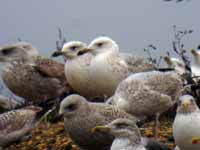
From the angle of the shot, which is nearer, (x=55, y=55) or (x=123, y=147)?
(x=123, y=147)

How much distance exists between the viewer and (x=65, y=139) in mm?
7516

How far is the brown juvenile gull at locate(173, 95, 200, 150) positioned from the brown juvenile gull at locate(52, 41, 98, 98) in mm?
2607

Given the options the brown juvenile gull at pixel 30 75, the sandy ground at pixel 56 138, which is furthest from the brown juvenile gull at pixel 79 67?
the sandy ground at pixel 56 138

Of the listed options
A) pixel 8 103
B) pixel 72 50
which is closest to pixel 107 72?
pixel 72 50

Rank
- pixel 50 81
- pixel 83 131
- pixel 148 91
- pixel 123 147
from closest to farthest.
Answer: pixel 123 147 → pixel 83 131 → pixel 148 91 → pixel 50 81

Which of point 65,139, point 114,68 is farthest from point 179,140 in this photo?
point 114,68

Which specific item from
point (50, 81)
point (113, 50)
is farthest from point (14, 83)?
point (113, 50)

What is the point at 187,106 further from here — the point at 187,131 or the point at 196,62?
the point at 196,62

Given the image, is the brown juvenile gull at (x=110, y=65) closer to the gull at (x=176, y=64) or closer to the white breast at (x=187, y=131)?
the gull at (x=176, y=64)

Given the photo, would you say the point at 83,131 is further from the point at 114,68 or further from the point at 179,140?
the point at 114,68

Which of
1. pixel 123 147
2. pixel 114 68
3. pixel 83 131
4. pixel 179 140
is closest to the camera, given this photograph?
pixel 123 147

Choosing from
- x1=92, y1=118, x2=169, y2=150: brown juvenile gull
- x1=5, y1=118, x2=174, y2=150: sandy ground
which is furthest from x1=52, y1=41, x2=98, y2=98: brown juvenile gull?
x1=92, y1=118, x2=169, y2=150: brown juvenile gull

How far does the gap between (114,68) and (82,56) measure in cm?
62

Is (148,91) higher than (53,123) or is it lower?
higher
